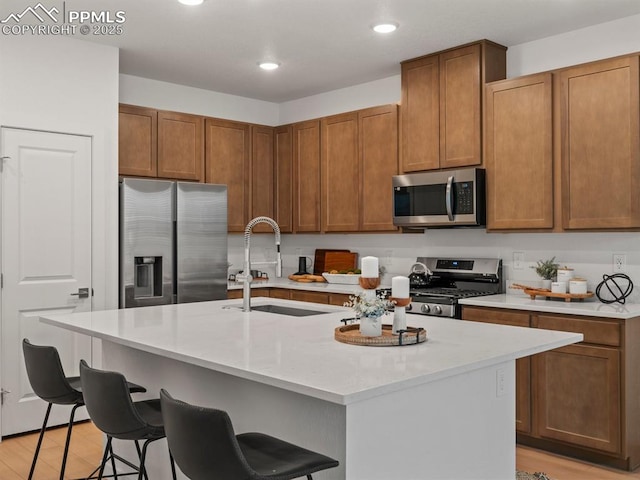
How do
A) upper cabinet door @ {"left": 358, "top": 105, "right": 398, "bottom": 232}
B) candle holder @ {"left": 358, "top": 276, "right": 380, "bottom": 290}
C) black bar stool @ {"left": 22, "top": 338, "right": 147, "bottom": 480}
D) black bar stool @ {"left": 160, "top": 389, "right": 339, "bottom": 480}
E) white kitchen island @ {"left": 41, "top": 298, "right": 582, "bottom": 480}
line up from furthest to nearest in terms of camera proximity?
upper cabinet door @ {"left": 358, "top": 105, "right": 398, "bottom": 232}, black bar stool @ {"left": 22, "top": 338, "right": 147, "bottom": 480}, candle holder @ {"left": 358, "top": 276, "right": 380, "bottom": 290}, white kitchen island @ {"left": 41, "top": 298, "right": 582, "bottom": 480}, black bar stool @ {"left": 160, "top": 389, "right": 339, "bottom": 480}

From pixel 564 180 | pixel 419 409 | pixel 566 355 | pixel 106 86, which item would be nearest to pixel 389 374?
pixel 419 409

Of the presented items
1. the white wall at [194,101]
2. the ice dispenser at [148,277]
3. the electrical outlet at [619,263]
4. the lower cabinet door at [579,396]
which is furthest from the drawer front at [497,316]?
the white wall at [194,101]

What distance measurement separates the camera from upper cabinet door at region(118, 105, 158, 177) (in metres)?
4.89

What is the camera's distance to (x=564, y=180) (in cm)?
388

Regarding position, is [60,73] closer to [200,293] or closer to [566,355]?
[200,293]

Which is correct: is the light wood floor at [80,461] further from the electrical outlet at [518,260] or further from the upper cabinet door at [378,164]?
the upper cabinet door at [378,164]

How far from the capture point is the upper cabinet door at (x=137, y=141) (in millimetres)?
4891

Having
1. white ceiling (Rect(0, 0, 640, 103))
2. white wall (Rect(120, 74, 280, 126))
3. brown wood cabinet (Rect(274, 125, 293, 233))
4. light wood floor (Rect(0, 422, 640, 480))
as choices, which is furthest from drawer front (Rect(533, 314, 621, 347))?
white wall (Rect(120, 74, 280, 126))

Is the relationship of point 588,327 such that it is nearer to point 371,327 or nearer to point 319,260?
point 371,327

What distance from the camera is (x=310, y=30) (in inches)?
162

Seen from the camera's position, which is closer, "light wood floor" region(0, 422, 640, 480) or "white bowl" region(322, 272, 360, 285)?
"light wood floor" region(0, 422, 640, 480)

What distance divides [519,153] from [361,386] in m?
2.88

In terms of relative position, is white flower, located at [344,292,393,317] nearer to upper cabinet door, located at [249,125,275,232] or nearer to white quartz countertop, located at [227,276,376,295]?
white quartz countertop, located at [227,276,376,295]

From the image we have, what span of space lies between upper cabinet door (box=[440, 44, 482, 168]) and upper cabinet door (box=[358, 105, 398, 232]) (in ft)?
1.71
